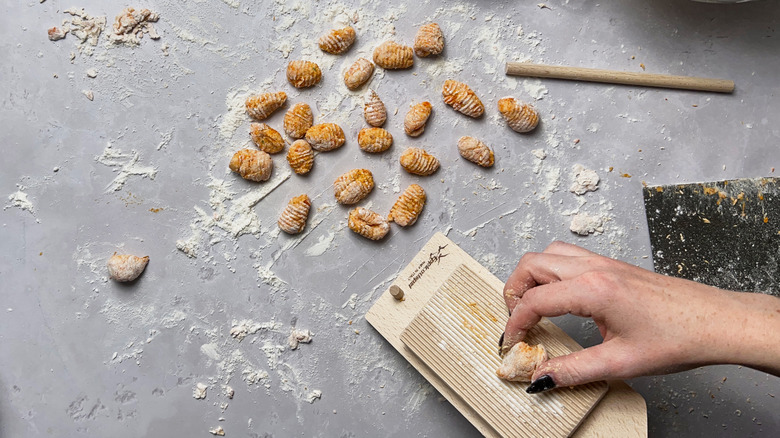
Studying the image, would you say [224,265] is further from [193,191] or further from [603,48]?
[603,48]

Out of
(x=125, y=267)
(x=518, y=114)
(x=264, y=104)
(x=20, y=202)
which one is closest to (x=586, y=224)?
(x=518, y=114)

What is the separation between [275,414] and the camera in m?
1.48

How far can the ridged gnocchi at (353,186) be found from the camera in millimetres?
1479

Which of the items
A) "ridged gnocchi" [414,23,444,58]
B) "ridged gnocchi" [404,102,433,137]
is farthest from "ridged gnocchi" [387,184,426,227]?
"ridged gnocchi" [414,23,444,58]

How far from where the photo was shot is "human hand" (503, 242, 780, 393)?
3.59 ft

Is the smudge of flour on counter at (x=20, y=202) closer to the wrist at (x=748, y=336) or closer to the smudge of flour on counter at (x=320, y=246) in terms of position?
the smudge of flour on counter at (x=320, y=246)

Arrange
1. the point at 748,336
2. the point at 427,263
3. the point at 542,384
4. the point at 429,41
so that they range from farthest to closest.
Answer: the point at 429,41, the point at 427,263, the point at 542,384, the point at 748,336

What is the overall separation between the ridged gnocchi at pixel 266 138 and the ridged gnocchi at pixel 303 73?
0.49 ft

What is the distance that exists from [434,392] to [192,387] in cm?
64

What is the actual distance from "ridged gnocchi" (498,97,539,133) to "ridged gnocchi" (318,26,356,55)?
45cm

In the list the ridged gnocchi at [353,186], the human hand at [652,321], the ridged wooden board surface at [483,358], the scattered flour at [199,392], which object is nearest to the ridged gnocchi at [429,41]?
the ridged gnocchi at [353,186]

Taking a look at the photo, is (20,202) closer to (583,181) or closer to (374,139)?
(374,139)

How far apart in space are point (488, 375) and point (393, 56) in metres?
A: 0.87

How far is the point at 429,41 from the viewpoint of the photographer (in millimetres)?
1521
